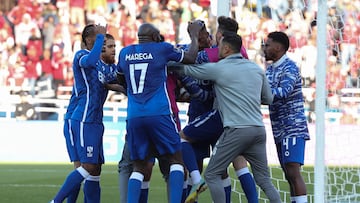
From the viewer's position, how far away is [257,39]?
45.7ft

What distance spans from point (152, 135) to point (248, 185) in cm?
121

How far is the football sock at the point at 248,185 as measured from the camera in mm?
8195

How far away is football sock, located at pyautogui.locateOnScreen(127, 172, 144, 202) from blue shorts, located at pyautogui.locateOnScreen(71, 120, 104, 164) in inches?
24.7

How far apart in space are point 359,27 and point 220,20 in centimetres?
557

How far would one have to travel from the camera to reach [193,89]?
7855 mm

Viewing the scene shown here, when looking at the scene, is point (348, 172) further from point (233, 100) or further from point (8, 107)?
point (8, 107)

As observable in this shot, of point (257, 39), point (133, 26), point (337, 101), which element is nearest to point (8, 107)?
point (133, 26)

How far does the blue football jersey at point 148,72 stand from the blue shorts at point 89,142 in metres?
0.75

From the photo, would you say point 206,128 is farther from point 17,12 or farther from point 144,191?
point 17,12

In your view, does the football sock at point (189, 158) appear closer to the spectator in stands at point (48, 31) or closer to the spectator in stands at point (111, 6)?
the spectator in stands at point (48, 31)

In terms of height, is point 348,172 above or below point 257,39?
below

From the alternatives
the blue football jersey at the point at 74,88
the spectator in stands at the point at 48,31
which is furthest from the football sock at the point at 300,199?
the spectator in stands at the point at 48,31

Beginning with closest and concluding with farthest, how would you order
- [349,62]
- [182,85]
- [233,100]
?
[233,100] → [182,85] → [349,62]

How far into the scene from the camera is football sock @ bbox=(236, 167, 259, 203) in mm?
8195
